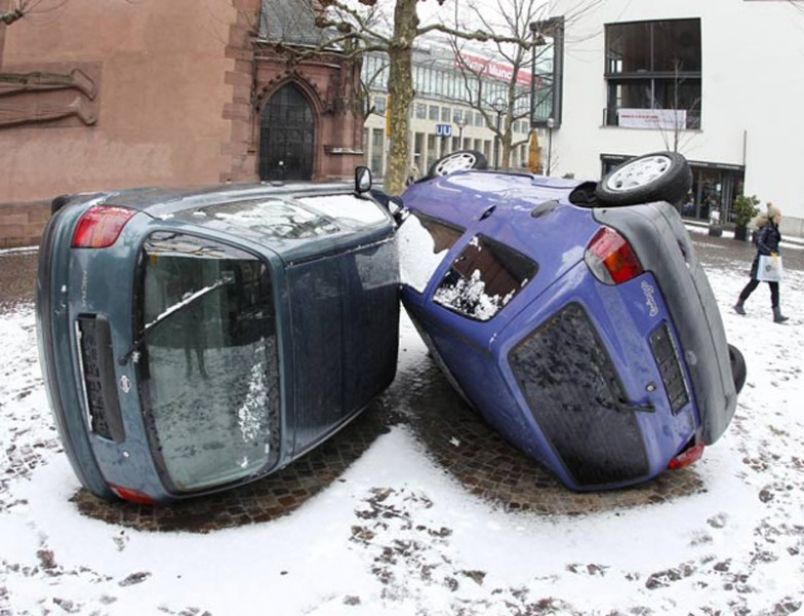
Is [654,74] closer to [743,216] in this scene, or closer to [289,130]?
[743,216]

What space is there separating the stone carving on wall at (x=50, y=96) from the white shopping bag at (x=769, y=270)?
43.6 feet

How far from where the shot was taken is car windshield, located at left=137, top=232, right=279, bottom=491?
371cm

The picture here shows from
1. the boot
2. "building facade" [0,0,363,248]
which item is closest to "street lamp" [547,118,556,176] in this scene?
"building facade" [0,0,363,248]

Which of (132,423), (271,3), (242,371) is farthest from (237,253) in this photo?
(271,3)

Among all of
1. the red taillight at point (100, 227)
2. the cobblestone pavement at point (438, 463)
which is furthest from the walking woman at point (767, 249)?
the red taillight at point (100, 227)

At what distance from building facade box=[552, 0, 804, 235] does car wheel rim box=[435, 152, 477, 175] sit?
73.5 feet

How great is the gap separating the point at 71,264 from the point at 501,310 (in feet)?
7.56

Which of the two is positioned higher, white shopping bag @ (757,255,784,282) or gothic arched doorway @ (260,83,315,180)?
gothic arched doorway @ (260,83,315,180)

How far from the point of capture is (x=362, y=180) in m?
5.82

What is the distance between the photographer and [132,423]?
3.76 metres

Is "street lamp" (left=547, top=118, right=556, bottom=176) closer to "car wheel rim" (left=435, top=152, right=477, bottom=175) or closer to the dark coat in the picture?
the dark coat

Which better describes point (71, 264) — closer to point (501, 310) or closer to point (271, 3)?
point (501, 310)

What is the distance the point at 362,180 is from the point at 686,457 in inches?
121

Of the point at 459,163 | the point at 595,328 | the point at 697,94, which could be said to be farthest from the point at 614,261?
the point at 697,94
